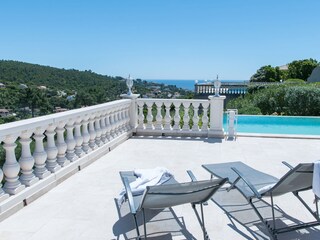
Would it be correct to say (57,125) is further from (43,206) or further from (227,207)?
(227,207)

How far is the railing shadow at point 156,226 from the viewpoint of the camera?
3.11 meters

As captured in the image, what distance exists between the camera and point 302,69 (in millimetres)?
45906

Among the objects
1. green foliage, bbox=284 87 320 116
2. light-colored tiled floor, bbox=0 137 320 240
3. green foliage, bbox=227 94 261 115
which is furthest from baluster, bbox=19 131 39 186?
green foliage, bbox=284 87 320 116

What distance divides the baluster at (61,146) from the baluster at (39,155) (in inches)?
20.4

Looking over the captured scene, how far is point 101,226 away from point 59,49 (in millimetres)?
31985

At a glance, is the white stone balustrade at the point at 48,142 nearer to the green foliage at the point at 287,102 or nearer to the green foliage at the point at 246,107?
the green foliage at the point at 246,107

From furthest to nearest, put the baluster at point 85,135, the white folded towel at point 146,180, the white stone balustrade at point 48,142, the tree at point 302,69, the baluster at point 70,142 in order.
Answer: the tree at point 302,69
the baluster at point 85,135
the baluster at point 70,142
the white stone balustrade at point 48,142
the white folded towel at point 146,180

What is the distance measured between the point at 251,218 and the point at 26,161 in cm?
284

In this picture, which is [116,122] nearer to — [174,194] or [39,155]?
[39,155]

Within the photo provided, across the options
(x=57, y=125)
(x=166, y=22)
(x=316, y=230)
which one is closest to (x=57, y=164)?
(x=57, y=125)

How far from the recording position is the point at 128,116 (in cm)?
830

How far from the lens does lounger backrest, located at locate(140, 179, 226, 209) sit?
264cm

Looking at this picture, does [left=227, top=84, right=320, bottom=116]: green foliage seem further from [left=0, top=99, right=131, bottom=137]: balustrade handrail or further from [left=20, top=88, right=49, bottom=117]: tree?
[left=0, top=99, right=131, bottom=137]: balustrade handrail

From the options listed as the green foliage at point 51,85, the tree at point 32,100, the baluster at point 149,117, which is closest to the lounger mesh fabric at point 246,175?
the baluster at point 149,117
